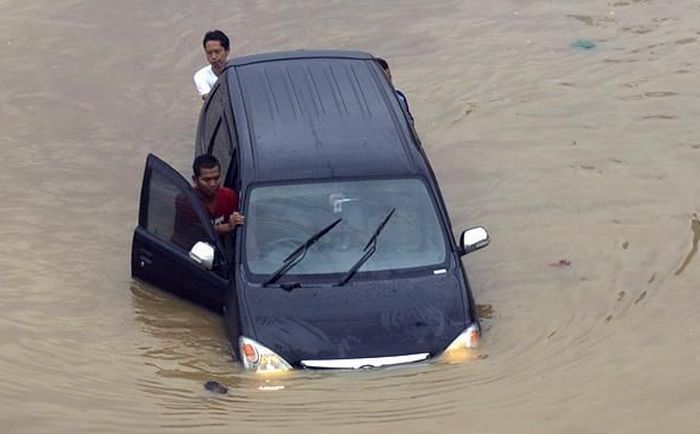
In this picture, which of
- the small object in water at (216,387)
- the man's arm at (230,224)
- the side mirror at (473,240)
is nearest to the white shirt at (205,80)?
the man's arm at (230,224)

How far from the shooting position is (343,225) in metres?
9.34

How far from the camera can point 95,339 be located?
982 centimetres

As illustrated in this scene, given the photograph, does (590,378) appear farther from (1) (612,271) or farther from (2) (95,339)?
→ (2) (95,339)

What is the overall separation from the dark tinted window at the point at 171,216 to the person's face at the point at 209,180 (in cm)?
29

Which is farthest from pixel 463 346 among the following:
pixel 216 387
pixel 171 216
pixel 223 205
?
pixel 171 216

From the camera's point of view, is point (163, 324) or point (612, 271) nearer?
point (163, 324)

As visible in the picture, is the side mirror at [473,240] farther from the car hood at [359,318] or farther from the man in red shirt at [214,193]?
the man in red shirt at [214,193]

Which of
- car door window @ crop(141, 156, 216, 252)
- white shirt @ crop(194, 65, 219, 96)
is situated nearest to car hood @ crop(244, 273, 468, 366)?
car door window @ crop(141, 156, 216, 252)

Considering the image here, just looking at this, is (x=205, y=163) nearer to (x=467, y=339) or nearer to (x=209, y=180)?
(x=209, y=180)

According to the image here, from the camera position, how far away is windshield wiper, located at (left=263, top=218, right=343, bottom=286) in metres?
9.12

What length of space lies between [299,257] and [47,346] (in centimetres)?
197

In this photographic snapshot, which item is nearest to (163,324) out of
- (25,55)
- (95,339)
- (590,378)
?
(95,339)

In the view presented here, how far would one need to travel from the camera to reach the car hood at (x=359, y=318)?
8.75m

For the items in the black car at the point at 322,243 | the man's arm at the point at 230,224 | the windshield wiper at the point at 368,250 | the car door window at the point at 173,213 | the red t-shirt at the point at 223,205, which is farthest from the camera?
the red t-shirt at the point at 223,205
